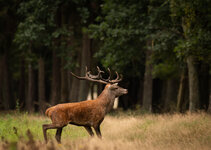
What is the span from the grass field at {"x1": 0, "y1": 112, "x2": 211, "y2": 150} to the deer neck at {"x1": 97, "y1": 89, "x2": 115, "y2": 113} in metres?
0.89

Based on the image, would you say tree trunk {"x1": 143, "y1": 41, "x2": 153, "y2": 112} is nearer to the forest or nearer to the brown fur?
the forest

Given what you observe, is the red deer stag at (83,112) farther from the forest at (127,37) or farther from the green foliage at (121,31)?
the green foliage at (121,31)

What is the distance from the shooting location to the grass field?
874cm

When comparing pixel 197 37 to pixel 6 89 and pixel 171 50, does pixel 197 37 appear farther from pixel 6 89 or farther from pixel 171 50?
pixel 6 89

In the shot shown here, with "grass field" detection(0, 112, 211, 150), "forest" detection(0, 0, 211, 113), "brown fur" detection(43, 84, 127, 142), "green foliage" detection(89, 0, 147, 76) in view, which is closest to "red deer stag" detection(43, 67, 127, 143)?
"brown fur" detection(43, 84, 127, 142)

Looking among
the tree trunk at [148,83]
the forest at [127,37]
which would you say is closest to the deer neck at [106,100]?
the forest at [127,37]

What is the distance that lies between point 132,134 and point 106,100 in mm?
1824

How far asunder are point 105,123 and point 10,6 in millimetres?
12284

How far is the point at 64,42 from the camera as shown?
19.9 m

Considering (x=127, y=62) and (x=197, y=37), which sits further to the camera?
(x=127, y=62)

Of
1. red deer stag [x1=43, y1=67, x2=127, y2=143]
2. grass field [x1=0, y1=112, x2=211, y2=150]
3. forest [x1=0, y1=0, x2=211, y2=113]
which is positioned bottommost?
grass field [x1=0, y1=112, x2=211, y2=150]

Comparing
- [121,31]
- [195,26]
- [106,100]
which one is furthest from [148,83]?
[106,100]

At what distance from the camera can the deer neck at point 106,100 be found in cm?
1010

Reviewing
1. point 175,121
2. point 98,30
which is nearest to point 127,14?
point 98,30
